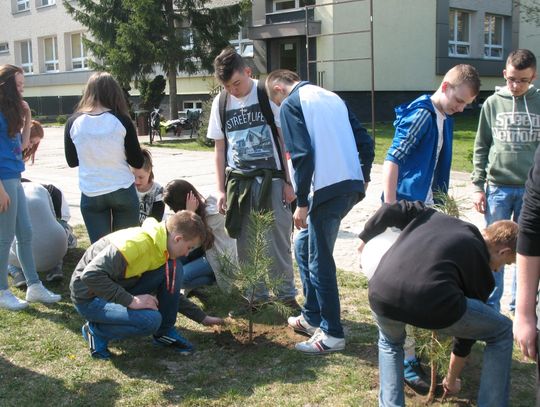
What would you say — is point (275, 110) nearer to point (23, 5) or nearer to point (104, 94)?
point (104, 94)

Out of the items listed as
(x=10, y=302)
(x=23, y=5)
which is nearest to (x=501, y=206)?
(x=10, y=302)

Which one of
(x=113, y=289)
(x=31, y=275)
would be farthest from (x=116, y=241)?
(x=31, y=275)

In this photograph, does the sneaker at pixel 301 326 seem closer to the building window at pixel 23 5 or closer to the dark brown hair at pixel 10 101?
the dark brown hair at pixel 10 101

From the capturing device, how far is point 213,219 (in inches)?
196

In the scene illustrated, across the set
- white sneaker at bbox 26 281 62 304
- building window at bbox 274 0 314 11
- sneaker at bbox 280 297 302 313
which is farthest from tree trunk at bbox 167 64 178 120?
sneaker at bbox 280 297 302 313

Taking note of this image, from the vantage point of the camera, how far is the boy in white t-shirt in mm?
4383

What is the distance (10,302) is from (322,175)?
8.83 ft

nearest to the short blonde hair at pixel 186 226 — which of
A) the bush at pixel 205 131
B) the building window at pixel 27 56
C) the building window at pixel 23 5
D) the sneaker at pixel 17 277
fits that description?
the sneaker at pixel 17 277

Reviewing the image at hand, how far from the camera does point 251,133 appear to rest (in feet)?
14.5

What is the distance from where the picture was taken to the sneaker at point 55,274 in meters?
5.46

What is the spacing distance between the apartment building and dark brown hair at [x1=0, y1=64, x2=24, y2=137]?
44.8ft

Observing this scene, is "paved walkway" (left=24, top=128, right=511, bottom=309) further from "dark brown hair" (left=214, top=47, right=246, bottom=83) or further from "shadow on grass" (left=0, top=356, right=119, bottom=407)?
"shadow on grass" (left=0, top=356, right=119, bottom=407)

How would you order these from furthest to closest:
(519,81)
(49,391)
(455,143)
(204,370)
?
(455,143) → (519,81) → (204,370) → (49,391)

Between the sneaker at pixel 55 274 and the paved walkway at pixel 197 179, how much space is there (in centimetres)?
245
